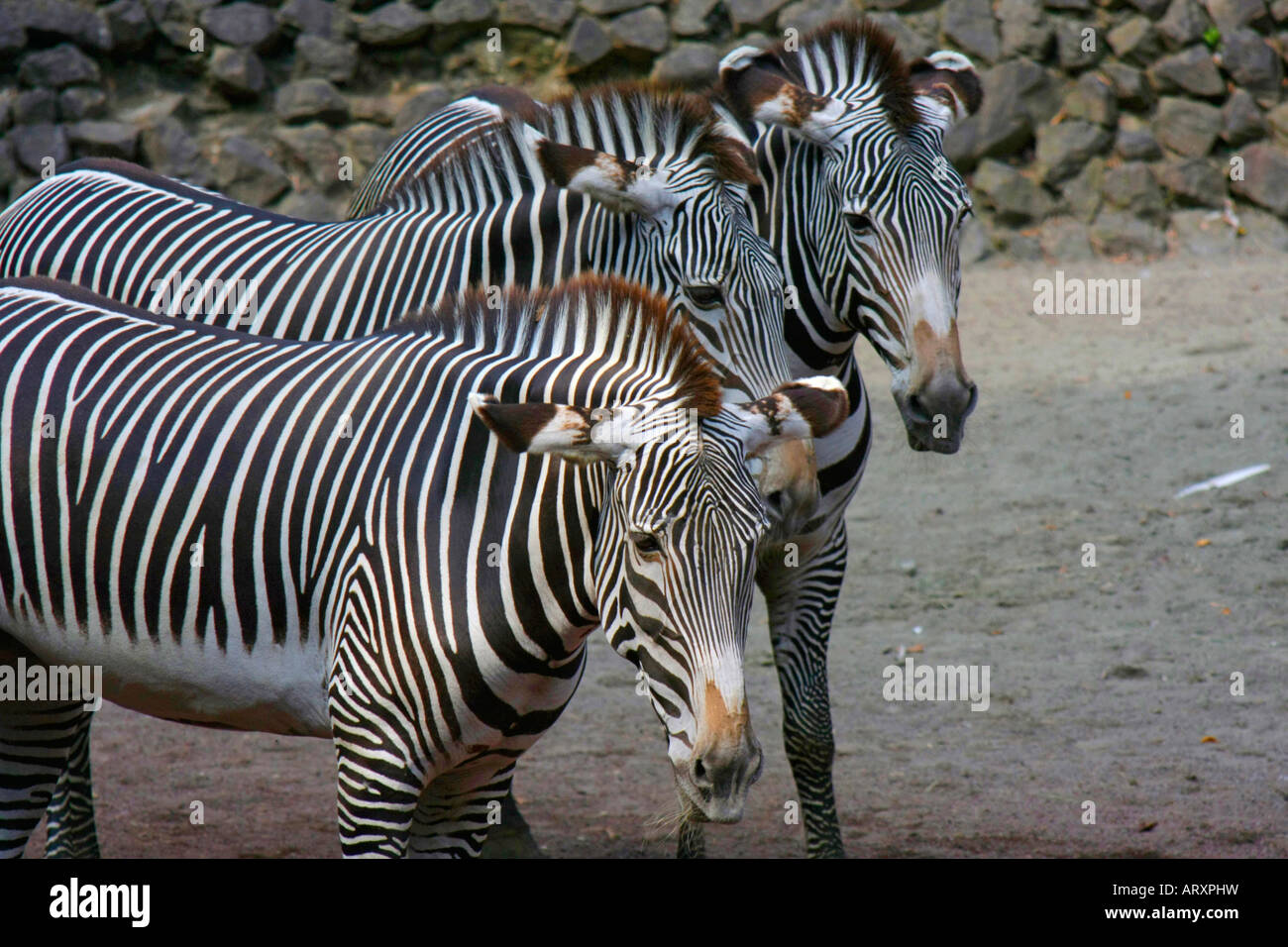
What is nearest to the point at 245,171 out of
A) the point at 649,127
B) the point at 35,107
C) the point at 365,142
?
the point at 365,142

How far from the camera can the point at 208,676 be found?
134 inches

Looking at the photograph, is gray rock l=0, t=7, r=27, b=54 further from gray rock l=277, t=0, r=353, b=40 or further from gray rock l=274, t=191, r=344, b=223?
gray rock l=274, t=191, r=344, b=223

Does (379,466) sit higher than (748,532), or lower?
lower

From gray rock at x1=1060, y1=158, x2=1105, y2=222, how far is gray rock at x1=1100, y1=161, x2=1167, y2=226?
0.07 metres

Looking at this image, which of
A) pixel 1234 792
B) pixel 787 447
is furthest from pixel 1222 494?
pixel 787 447

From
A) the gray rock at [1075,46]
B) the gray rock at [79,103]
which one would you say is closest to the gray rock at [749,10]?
the gray rock at [1075,46]

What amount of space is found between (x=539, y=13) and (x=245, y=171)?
2833mm

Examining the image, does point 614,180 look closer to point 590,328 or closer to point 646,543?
point 590,328

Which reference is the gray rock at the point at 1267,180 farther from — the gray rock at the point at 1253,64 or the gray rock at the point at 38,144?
the gray rock at the point at 38,144

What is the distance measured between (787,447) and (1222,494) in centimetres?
507

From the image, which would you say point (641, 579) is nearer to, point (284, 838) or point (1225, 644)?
point (284, 838)

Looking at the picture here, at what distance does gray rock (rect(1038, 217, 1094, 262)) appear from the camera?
11984 mm

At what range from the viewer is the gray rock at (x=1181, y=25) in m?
12.3

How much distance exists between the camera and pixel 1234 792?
520cm
